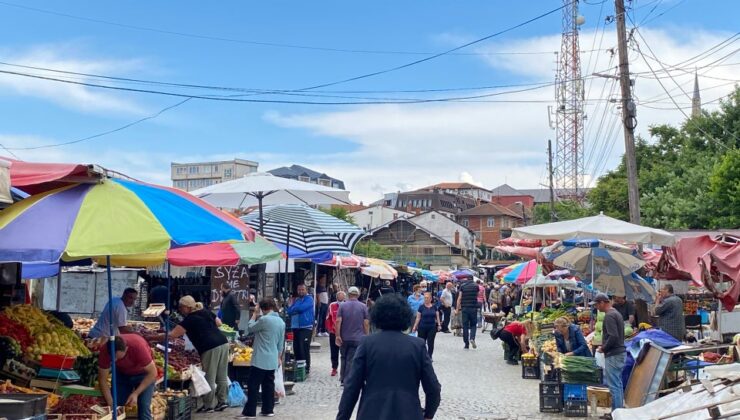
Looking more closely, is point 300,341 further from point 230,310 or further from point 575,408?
point 575,408

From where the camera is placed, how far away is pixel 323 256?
19312 mm

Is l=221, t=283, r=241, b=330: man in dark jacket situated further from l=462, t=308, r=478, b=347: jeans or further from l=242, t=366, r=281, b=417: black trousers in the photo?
l=462, t=308, r=478, b=347: jeans

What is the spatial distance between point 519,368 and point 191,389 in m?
9.01

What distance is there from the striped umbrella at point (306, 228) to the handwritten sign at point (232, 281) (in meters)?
3.72

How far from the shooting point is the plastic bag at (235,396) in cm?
1189

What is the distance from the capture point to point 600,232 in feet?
43.8

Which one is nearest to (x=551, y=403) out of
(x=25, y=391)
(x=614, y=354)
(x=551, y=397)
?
(x=551, y=397)

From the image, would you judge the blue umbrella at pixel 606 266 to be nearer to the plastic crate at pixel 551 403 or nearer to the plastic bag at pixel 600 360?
the plastic bag at pixel 600 360

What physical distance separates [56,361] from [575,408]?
23.3ft

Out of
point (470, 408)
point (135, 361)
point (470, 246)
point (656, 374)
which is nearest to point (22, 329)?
point (135, 361)

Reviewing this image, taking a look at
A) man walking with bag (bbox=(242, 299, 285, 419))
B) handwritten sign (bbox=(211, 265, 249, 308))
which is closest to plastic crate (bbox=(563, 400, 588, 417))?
man walking with bag (bbox=(242, 299, 285, 419))

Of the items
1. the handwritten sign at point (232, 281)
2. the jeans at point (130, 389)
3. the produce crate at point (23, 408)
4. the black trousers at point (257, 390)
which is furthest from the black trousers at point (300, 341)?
the produce crate at point (23, 408)

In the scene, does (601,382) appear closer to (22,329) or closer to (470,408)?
(470,408)

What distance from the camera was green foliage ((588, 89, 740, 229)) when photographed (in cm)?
2781
